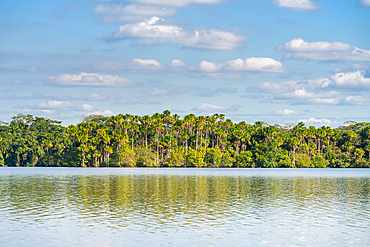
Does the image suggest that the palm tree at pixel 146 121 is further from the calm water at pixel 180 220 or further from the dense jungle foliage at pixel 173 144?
the calm water at pixel 180 220

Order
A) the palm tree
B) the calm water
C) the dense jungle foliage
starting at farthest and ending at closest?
the palm tree, the dense jungle foliage, the calm water

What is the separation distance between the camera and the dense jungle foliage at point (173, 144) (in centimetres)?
15988

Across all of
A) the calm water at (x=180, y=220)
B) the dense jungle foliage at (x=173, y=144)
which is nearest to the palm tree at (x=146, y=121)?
the dense jungle foliage at (x=173, y=144)

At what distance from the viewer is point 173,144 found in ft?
554

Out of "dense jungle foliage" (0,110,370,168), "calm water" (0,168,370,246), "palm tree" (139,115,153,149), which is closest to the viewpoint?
"calm water" (0,168,370,246)

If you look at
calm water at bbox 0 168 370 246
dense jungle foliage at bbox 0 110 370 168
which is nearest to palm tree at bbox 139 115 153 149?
dense jungle foliage at bbox 0 110 370 168

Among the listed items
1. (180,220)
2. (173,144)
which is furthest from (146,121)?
(180,220)

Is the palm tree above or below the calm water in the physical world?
above

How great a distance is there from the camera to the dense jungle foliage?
159875 mm

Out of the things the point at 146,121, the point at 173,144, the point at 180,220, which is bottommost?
the point at 180,220

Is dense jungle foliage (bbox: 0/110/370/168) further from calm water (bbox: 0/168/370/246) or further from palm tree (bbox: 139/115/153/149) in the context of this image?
calm water (bbox: 0/168/370/246)

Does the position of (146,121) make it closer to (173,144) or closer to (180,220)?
(173,144)

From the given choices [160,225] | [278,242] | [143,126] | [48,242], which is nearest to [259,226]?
[278,242]

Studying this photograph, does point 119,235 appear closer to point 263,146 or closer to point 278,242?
point 278,242
